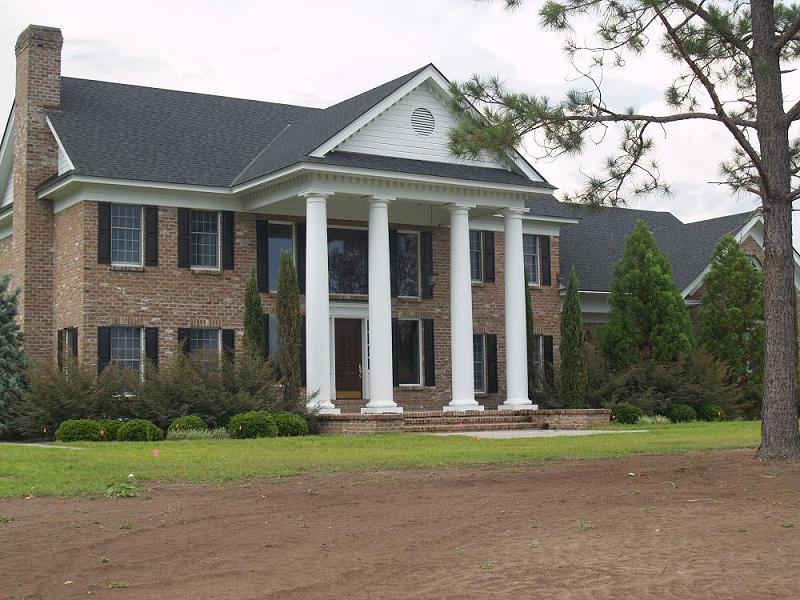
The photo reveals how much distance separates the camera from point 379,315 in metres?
25.0

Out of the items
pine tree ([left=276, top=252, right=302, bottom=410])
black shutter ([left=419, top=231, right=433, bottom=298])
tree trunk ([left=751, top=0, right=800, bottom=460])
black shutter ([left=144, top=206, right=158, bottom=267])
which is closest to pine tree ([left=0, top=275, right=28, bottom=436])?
black shutter ([left=144, top=206, right=158, bottom=267])

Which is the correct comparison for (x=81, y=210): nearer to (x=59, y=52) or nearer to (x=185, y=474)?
(x=59, y=52)

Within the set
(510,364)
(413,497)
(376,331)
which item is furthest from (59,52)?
(413,497)

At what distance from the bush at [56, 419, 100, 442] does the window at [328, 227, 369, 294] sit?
8.29 m

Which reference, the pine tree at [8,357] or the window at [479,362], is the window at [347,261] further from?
the pine tree at [8,357]

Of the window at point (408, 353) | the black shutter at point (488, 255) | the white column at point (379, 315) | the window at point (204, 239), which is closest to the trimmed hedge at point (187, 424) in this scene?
the white column at point (379, 315)

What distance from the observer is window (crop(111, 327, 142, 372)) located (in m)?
25.1

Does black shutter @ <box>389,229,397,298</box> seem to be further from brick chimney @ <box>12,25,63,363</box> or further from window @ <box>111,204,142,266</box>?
brick chimney @ <box>12,25,63,363</box>

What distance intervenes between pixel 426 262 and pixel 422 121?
14.5ft

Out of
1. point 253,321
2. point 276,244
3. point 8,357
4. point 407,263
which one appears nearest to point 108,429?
point 8,357

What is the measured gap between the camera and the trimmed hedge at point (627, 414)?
27438mm

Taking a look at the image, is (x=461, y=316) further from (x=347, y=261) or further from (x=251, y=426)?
(x=251, y=426)

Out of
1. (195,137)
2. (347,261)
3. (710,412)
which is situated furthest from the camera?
(710,412)

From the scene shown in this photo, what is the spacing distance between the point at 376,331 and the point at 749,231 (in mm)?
16563
